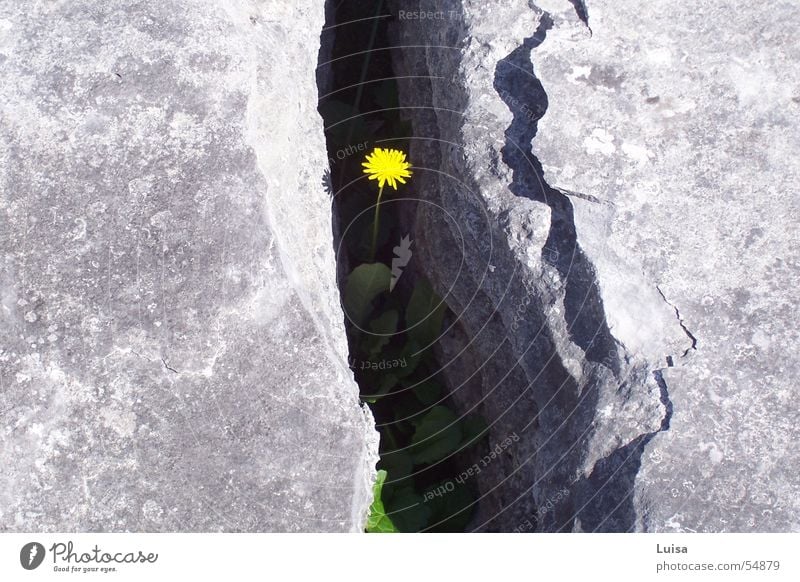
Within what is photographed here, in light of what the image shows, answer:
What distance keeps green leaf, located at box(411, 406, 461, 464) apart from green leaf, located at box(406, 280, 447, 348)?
0.64 feet

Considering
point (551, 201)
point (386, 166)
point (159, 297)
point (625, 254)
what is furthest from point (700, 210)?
point (159, 297)

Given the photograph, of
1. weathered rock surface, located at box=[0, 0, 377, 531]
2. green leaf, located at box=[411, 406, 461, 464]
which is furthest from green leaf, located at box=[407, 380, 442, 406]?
weathered rock surface, located at box=[0, 0, 377, 531]

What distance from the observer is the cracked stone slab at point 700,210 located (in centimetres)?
161

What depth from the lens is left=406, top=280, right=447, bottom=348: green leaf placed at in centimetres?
225

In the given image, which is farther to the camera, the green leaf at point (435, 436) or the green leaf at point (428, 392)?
the green leaf at point (428, 392)

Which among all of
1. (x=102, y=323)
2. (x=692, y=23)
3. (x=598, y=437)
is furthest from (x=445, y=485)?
(x=692, y=23)

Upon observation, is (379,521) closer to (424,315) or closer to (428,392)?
(428,392)

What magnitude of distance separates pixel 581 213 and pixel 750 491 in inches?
24.4

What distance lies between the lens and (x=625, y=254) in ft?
5.74

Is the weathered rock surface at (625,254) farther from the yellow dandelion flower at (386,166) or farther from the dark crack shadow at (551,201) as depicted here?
the yellow dandelion flower at (386,166)
